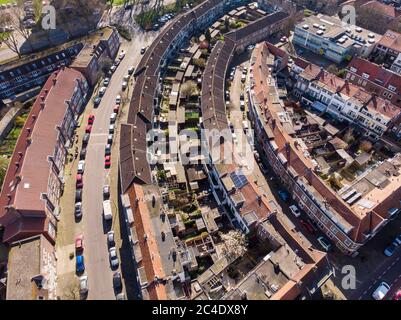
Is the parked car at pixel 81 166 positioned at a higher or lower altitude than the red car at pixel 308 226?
higher

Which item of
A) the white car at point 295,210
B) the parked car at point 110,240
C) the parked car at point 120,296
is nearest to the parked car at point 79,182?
the parked car at point 110,240

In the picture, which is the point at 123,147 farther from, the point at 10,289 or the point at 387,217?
the point at 387,217

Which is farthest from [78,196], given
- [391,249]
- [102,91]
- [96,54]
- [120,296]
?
[391,249]

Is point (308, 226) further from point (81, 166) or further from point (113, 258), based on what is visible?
point (81, 166)

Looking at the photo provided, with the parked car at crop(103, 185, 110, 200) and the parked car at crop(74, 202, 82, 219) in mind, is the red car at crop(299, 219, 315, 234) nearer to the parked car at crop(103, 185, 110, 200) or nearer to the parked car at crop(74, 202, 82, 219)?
the parked car at crop(103, 185, 110, 200)

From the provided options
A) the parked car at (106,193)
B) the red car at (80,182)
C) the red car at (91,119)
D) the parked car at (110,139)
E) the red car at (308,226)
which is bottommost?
the red car at (308,226)

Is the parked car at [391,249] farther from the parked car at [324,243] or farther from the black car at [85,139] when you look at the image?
the black car at [85,139]
